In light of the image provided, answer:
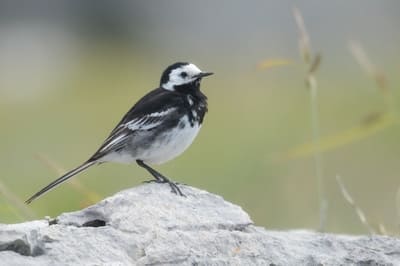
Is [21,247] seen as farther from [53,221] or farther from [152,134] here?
[152,134]

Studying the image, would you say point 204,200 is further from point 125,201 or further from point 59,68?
point 59,68

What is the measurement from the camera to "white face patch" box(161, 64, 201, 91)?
7699mm

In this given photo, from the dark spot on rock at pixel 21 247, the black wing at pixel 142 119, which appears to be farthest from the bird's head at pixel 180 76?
the dark spot on rock at pixel 21 247

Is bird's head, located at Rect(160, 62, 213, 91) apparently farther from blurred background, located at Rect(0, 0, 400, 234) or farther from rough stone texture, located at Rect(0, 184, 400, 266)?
rough stone texture, located at Rect(0, 184, 400, 266)

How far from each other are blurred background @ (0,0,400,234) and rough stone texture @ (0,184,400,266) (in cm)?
99

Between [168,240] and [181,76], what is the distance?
2337 millimetres

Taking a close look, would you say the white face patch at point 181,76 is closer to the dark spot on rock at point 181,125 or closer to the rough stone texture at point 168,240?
the dark spot on rock at point 181,125

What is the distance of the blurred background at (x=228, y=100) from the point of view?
394 inches

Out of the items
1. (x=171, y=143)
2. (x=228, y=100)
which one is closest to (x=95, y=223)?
(x=171, y=143)

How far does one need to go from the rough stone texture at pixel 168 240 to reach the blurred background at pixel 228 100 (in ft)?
3.25

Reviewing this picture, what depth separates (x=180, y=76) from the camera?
25.3ft

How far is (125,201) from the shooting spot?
5777 mm

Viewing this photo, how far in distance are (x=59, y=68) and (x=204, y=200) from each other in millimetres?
12568

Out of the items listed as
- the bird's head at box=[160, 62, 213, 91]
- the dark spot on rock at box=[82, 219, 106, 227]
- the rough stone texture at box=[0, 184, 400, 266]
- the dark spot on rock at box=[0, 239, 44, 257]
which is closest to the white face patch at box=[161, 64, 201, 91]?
the bird's head at box=[160, 62, 213, 91]
